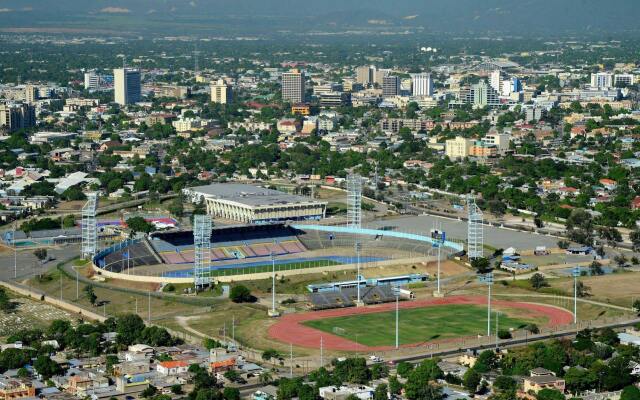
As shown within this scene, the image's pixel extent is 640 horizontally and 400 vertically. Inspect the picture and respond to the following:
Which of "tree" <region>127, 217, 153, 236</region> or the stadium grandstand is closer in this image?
"tree" <region>127, 217, 153, 236</region>

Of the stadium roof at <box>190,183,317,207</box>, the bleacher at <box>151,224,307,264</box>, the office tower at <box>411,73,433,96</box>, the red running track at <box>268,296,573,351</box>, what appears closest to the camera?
the red running track at <box>268,296,573,351</box>

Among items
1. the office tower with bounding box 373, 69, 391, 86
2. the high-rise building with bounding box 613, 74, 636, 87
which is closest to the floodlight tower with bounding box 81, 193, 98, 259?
the high-rise building with bounding box 613, 74, 636, 87

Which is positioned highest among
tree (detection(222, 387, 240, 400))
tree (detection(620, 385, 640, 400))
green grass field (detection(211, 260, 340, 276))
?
tree (detection(620, 385, 640, 400))

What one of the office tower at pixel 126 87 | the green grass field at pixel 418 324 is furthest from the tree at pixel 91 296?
the office tower at pixel 126 87

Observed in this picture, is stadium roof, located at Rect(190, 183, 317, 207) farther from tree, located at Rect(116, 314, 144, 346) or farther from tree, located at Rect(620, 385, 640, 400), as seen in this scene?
tree, located at Rect(620, 385, 640, 400)

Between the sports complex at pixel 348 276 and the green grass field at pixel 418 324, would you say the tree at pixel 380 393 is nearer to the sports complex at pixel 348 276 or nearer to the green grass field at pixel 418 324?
the sports complex at pixel 348 276

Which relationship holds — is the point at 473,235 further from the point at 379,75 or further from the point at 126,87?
the point at 379,75
